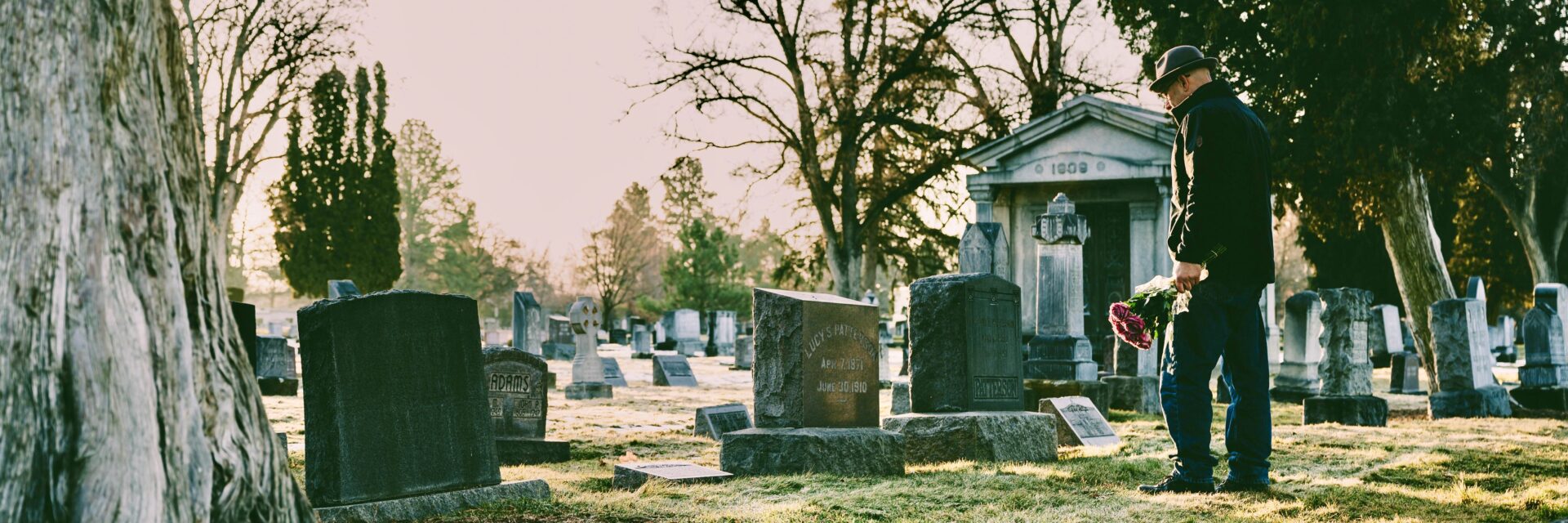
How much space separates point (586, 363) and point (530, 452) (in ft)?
25.2

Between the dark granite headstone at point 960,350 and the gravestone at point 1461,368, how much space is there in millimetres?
5465

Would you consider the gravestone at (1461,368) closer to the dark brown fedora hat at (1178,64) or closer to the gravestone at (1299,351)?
the gravestone at (1299,351)

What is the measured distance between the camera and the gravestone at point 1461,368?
11.5m

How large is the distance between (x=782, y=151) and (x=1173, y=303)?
21.2m

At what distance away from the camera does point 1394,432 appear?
9.02 m

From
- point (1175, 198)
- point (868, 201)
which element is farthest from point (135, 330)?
point (868, 201)

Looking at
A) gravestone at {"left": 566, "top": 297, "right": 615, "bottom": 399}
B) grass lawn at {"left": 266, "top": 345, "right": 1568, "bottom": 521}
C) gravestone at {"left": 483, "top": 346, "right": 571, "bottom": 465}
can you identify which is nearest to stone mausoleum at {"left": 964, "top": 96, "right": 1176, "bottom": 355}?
gravestone at {"left": 566, "top": 297, "right": 615, "bottom": 399}

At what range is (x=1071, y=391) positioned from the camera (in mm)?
11547

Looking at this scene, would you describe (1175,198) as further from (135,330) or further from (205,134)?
(205,134)

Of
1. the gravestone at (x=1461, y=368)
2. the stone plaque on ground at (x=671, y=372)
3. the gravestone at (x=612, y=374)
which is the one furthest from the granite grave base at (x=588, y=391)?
the gravestone at (x=1461, y=368)

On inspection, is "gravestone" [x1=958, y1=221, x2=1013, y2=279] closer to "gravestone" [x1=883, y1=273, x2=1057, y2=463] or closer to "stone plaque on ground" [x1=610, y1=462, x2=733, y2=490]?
"gravestone" [x1=883, y1=273, x2=1057, y2=463]

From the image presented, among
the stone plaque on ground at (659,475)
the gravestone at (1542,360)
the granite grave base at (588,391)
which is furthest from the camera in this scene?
the granite grave base at (588,391)

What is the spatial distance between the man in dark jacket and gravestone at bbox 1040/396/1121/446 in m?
3.22

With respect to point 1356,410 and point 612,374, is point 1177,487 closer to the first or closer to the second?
point 1356,410
